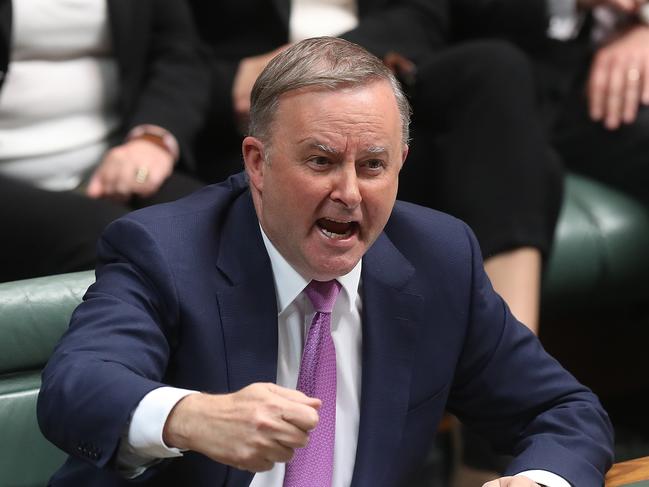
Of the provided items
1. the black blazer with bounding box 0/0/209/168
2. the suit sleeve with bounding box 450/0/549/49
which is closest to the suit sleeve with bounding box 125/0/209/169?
the black blazer with bounding box 0/0/209/168

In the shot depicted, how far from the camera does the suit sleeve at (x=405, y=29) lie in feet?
6.07

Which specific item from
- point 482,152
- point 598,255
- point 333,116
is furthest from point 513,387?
point 598,255

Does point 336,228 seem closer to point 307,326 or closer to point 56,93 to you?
point 307,326

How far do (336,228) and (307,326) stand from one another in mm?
111

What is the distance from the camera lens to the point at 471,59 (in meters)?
1.74

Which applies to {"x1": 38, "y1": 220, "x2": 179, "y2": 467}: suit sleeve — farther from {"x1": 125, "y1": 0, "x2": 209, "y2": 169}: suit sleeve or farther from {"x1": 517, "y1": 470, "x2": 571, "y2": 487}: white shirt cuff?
{"x1": 125, "y1": 0, "x2": 209, "y2": 169}: suit sleeve

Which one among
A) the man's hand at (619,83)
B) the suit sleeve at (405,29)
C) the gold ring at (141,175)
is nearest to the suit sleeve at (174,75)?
the gold ring at (141,175)

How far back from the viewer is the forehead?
97 centimetres

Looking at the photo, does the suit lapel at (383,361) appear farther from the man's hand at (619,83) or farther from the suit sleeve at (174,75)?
the man's hand at (619,83)

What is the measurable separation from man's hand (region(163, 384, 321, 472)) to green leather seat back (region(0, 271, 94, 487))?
12.2 inches

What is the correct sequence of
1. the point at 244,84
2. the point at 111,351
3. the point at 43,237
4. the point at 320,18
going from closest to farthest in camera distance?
the point at 111,351 → the point at 43,237 → the point at 244,84 → the point at 320,18

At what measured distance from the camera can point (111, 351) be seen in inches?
36.7

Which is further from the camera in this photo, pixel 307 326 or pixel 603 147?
pixel 603 147

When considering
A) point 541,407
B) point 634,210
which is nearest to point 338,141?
point 541,407
